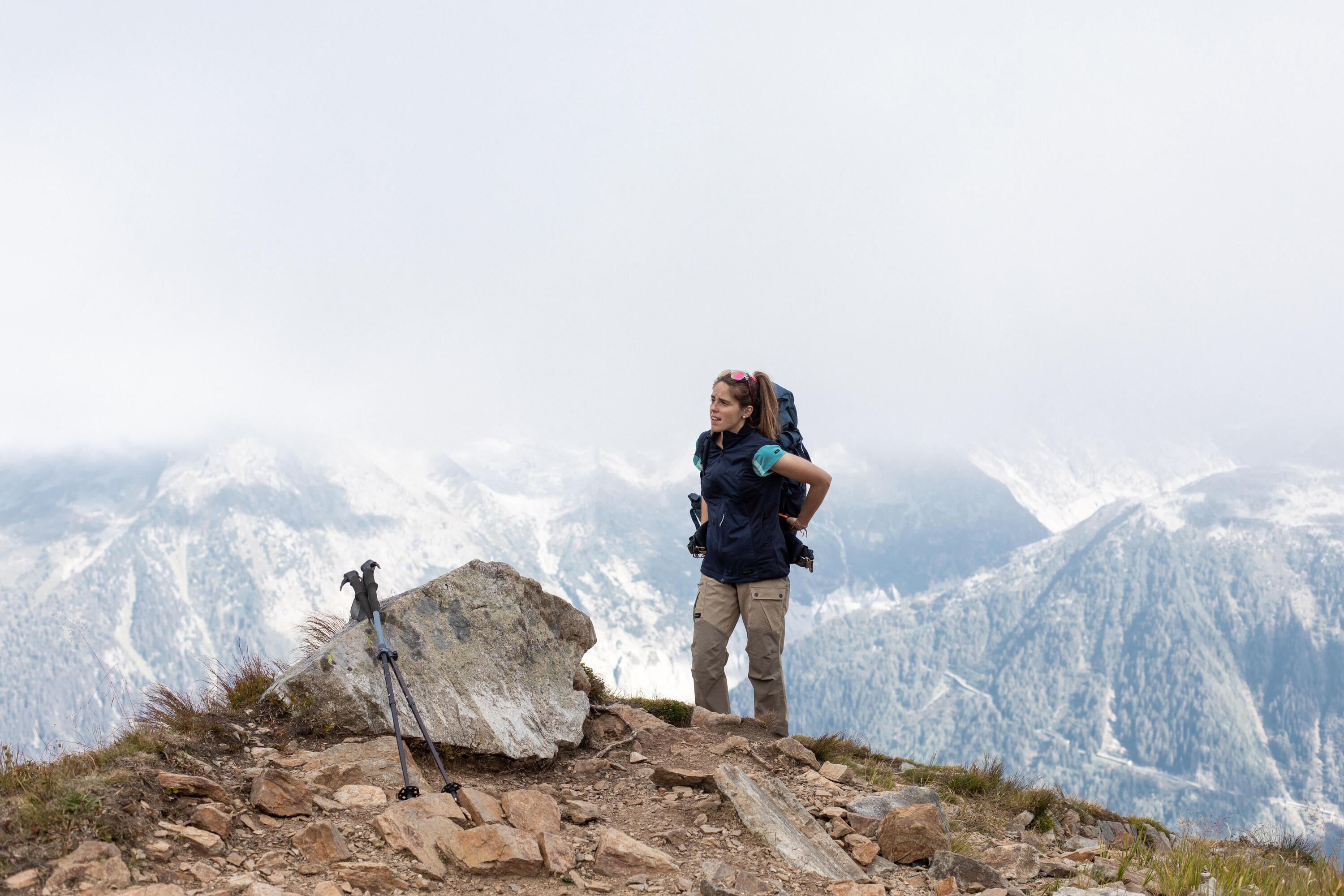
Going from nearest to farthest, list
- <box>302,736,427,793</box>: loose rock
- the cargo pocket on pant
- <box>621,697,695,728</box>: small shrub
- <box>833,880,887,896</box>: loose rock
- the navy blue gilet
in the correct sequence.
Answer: <box>833,880,887,896</box>: loose rock
<box>302,736,427,793</box>: loose rock
the navy blue gilet
the cargo pocket on pant
<box>621,697,695,728</box>: small shrub

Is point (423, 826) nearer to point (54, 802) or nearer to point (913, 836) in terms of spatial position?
point (54, 802)

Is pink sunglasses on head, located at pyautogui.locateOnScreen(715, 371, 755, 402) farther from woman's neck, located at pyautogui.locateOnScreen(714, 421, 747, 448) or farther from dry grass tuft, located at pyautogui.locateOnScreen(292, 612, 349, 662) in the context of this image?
dry grass tuft, located at pyautogui.locateOnScreen(292, 612, 349, 662)

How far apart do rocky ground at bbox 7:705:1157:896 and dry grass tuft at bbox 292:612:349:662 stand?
143 inches

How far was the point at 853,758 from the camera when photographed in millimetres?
10562

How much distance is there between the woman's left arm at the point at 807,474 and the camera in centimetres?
837

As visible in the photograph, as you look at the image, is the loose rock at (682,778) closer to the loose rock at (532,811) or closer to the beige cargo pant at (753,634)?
the loose rock at (532,811)

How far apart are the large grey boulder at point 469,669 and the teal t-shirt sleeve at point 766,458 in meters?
2.67

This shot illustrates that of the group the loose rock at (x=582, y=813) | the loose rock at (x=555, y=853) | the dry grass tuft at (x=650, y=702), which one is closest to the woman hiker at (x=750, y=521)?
the dry grass tuft at (x=650, y=702)

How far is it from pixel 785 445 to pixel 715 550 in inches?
54.5

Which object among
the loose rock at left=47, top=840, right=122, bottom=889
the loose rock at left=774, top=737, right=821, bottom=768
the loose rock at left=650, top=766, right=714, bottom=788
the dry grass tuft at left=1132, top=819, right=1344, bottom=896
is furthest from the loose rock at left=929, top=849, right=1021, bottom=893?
the loose rock at left=47, top=840, right=122, bottom=889

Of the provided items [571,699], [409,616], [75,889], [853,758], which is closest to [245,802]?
[75,889]

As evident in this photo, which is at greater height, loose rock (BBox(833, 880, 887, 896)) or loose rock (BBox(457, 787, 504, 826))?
loose rock (BBox(457, 787, 504, 826))

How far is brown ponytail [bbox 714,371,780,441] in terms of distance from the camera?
28.5 feet

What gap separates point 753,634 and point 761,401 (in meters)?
2.53
